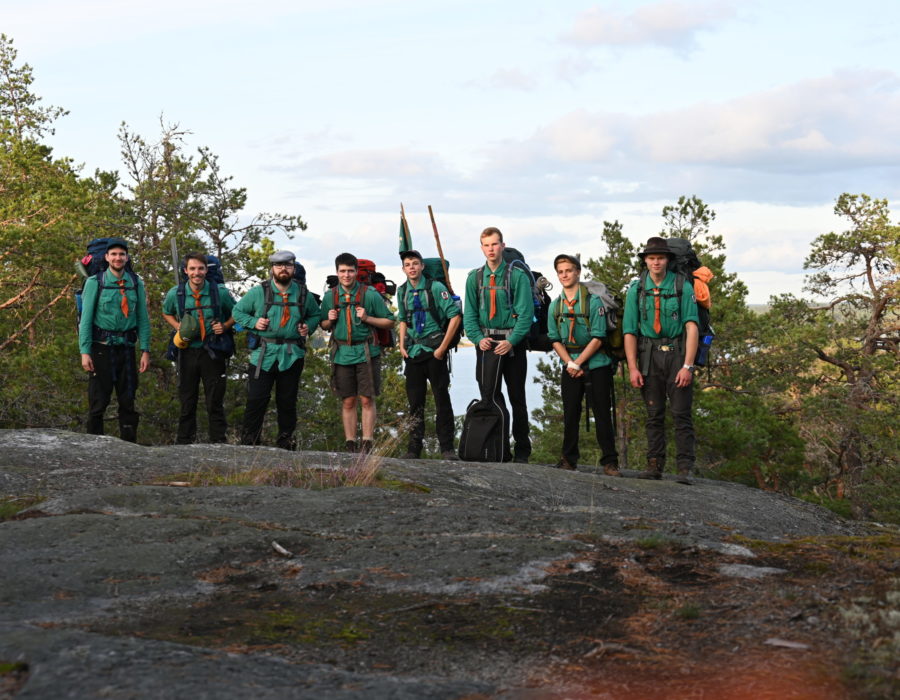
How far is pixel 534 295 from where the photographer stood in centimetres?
959

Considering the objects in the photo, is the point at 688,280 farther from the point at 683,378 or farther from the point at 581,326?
the point at 581,326

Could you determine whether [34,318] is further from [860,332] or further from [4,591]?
[860,332]

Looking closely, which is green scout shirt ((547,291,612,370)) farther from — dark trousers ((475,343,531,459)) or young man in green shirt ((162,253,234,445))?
young man in green shirt ((162,253,234,445))

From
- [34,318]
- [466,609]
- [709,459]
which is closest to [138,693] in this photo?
[466,609]

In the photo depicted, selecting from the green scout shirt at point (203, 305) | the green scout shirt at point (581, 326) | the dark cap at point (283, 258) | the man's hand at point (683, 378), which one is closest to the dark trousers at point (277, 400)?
the green scout shirt at point (203, 305)

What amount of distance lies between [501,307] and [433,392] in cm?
112

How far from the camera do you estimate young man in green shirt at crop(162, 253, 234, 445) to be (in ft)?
32.1

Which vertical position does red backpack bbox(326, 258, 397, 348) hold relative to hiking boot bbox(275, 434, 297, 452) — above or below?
above

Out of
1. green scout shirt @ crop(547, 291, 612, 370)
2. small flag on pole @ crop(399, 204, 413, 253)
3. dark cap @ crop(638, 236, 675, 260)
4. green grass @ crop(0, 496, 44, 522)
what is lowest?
green grass @ crop(0, 496, 44, 522)

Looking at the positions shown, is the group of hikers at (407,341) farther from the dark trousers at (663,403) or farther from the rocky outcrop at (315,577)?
the rocky outcrop at (315,577)

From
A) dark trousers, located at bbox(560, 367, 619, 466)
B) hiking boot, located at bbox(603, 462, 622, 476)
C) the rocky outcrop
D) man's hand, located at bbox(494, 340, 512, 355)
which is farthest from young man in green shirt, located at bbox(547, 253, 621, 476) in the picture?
the rocky outcrop

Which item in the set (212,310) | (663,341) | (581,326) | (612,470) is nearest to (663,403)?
(663,341)

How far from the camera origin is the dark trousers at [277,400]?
32.4ft

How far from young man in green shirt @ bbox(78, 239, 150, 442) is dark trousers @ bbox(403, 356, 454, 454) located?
2.69 meters
